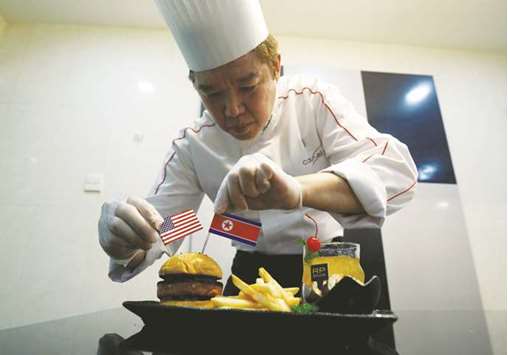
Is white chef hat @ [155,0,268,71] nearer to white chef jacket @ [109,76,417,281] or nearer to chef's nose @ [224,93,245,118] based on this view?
chef's nose @ [224,93,245,118]

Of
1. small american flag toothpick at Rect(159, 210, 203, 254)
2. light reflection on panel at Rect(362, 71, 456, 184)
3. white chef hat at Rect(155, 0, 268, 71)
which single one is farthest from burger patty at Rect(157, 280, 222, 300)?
light reflection on panel at Rect(362, 71, 456, 184)

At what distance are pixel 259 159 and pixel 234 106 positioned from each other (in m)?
0.23

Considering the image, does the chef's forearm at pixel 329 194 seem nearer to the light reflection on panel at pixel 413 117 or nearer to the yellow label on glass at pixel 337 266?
the yellow label on glass at pixel 337 266

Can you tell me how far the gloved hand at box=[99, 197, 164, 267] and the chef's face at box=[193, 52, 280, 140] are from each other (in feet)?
1.06

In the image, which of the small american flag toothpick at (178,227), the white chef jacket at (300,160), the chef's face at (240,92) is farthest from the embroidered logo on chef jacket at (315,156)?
the small american flag toothpick at (178,227)

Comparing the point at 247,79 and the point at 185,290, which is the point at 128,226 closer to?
the point at 185,290

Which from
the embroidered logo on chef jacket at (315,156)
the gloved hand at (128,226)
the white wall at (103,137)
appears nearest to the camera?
the gloved hand at (128,226)

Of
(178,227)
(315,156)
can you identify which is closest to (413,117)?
(315,156)

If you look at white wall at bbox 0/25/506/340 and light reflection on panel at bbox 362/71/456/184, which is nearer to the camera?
white wall at bbox 0/25/506/340

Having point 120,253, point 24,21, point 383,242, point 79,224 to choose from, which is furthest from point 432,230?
point 24,21

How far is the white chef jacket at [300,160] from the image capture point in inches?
29.2

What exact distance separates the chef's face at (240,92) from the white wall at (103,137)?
954 millimetres

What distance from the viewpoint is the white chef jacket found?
741 millimetres

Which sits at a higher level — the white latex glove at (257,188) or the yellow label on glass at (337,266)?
the white latex glove at (257,188)
